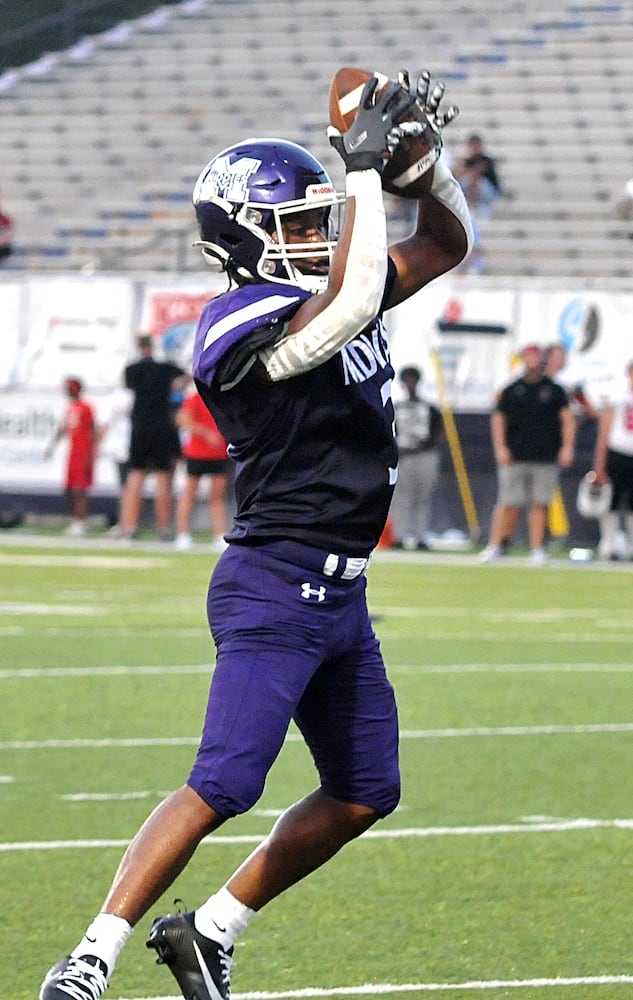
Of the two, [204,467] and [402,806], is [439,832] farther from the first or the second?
[204,467]

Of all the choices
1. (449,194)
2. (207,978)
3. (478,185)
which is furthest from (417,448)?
(207,978)

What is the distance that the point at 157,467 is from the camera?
1794 centimetres

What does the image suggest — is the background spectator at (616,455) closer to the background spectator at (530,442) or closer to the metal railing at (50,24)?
the background spectator at (530,442)

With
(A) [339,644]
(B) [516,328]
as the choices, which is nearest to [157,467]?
(B) [516,328]

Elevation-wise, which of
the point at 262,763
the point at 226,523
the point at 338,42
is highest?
the point at 338,42

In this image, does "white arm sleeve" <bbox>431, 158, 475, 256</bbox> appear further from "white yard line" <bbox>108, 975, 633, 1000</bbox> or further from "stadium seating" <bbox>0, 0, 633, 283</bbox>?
"stadium seating" <bbox>0, 0, 633, 283</bbox>

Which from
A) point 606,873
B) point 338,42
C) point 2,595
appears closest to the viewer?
point 606,873

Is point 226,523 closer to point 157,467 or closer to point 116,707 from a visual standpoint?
point 157,467

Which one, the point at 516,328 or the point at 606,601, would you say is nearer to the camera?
the point at 606,601

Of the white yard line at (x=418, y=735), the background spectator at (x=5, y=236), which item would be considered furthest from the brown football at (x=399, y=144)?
the background spectator at (x=5, y=236)

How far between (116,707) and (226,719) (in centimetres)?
469

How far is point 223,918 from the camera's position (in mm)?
3963

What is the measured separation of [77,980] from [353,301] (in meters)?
1.40

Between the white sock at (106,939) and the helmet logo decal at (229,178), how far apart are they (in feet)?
4.89
